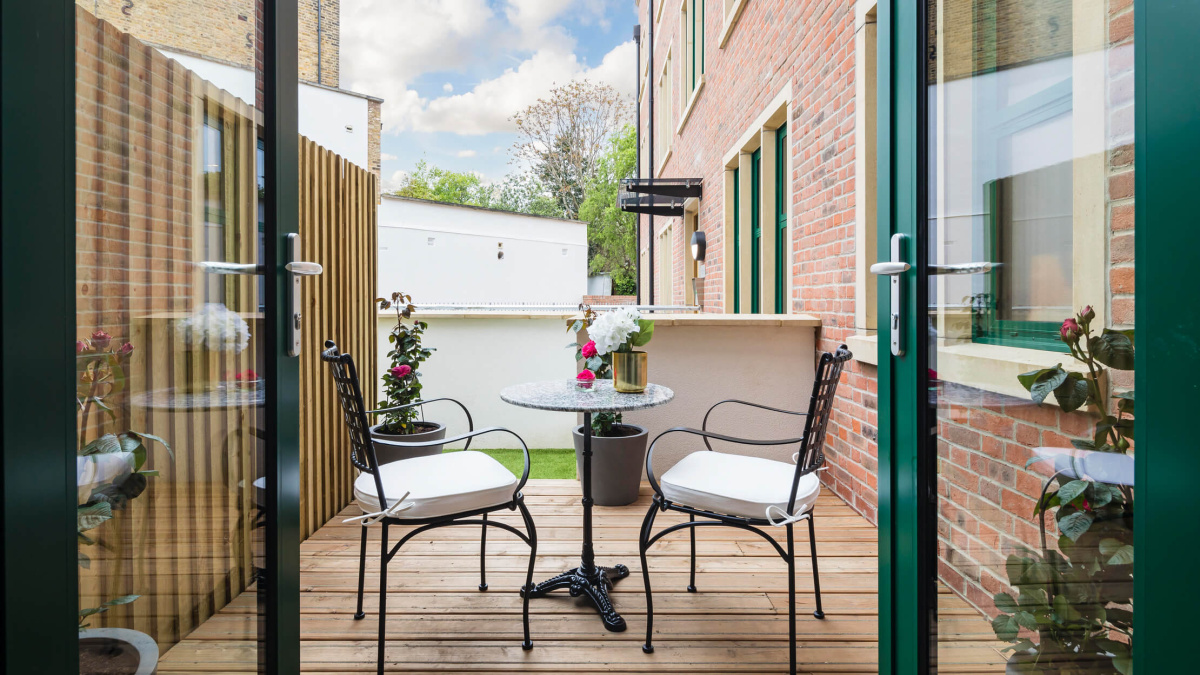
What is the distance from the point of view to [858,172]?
2951mm

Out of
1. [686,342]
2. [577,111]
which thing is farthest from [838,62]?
[577,111]

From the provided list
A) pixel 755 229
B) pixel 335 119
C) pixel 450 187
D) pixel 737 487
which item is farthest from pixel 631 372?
pixel 450 187

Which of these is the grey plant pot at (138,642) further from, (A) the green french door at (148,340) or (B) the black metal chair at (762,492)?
(B) the black metal chair at (762,492)

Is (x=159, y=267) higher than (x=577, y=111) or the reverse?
the reverse

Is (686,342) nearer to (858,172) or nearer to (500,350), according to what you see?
(858,172)

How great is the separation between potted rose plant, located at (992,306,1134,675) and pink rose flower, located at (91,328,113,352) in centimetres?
134

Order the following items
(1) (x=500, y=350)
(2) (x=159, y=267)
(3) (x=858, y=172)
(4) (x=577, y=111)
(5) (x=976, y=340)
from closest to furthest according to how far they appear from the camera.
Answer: (2) (x=159, y=267), (5) (x=976, y=340), (3) (x=858, y=172), (1) (x=500, y=350), (4) (x=577, y=111)

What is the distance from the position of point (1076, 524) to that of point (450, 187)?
3686 cm

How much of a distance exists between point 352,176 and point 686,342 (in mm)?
2107

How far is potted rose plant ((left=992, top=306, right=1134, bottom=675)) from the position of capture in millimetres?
770

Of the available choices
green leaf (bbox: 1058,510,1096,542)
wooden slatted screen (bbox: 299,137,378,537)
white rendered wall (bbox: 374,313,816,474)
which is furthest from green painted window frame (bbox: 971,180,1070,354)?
wooden slatted screen (bbox: 299,137,378,537)

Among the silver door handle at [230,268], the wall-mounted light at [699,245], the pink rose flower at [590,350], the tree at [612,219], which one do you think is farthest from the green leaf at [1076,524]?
the tree at [612,219]
